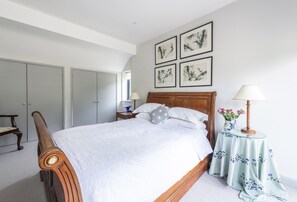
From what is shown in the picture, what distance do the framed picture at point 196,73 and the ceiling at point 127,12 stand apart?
2.86ft

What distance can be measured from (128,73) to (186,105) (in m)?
3.06

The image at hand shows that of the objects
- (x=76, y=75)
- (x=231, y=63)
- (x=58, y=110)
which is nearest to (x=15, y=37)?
(x=76, y=75)

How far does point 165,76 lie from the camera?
130 inches

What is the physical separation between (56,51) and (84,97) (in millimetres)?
1489

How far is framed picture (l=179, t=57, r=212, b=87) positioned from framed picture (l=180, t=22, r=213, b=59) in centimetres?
18

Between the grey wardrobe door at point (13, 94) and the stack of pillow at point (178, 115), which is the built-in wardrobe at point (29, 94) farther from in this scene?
the stack of pillow at point (178, 115)

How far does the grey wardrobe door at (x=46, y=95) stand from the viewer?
3.55 meters

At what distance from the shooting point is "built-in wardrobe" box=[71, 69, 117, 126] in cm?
428

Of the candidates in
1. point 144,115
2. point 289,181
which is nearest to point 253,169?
point 289,181

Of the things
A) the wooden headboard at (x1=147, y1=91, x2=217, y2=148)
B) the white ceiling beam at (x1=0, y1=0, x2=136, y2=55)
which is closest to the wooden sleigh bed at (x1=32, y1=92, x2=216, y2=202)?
the wooden headboard at (x1=147, y1=91, x2=217, y2=148)

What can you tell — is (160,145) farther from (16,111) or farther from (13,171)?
(16,111)

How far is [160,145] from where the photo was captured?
58.5 inches

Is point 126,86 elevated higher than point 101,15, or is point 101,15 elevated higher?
point 101,15

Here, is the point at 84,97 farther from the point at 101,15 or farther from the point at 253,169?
the point at 253,169
